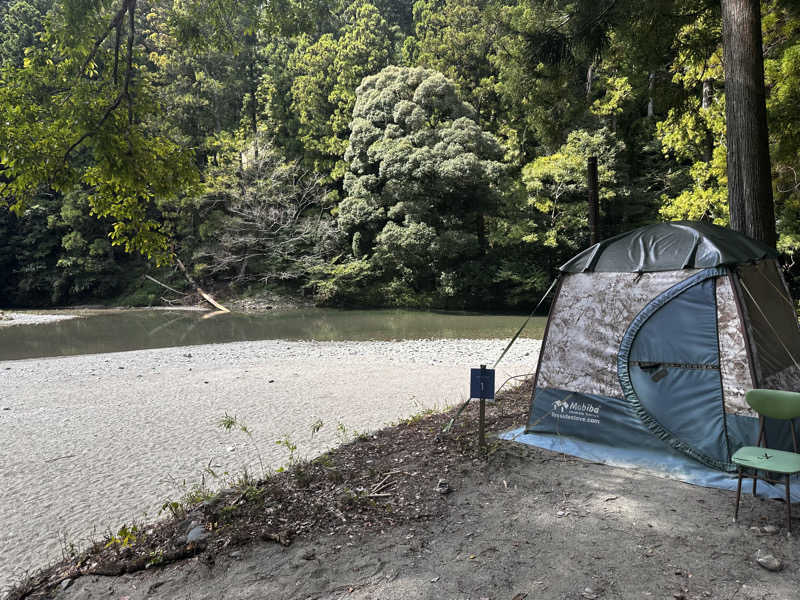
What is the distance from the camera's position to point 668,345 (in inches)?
171

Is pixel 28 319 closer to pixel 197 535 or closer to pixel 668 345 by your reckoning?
pixel 197 535

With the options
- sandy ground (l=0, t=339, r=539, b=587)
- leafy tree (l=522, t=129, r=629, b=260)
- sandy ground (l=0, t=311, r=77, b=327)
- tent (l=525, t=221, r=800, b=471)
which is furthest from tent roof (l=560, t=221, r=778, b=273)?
sandy ground (l=0, t=311, r=77, b=327)

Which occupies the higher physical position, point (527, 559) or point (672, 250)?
point (672, 250)

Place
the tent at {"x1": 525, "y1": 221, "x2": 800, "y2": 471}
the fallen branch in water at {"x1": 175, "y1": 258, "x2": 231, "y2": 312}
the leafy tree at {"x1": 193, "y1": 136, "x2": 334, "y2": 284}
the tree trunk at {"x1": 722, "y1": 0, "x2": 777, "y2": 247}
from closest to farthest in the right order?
the tent at {"x1": 525, "y1": 221, "x2": 800, "y2": 471} < the tree trunk at {"x1": 722, "y1": 0, "x2": 777, "y2": 247} < the leafy tree at {"x1": 193, "y1": 136, "x2": 334, "y2": 284} < the fallen branch in water at {"x1": 175, "y1": 258, "x2": 231, "y2": 312}

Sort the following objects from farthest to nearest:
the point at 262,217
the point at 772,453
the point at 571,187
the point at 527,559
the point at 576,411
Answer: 1. the point at 262,217
2. the point at 571,187
3. the point at 576,411
4. the point at 772,453
5. the point at 527,559

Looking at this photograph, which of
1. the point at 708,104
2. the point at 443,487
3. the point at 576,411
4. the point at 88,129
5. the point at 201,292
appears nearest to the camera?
the point at 443,487

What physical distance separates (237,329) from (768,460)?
17.8 m

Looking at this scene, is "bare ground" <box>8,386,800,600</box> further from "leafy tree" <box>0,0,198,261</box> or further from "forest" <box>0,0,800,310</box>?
"forest" <box>0,0,800,310</box>

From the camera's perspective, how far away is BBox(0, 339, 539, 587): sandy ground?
173 inches

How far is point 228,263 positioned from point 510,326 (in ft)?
53.4

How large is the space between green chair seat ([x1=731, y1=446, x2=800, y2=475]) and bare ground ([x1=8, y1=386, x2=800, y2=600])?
0.43 metres

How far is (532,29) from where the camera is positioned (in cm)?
766

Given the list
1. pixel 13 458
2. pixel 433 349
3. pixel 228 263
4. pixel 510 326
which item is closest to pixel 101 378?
pixel 13 458

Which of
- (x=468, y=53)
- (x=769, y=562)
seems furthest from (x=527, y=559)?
(x=468, y=53)
